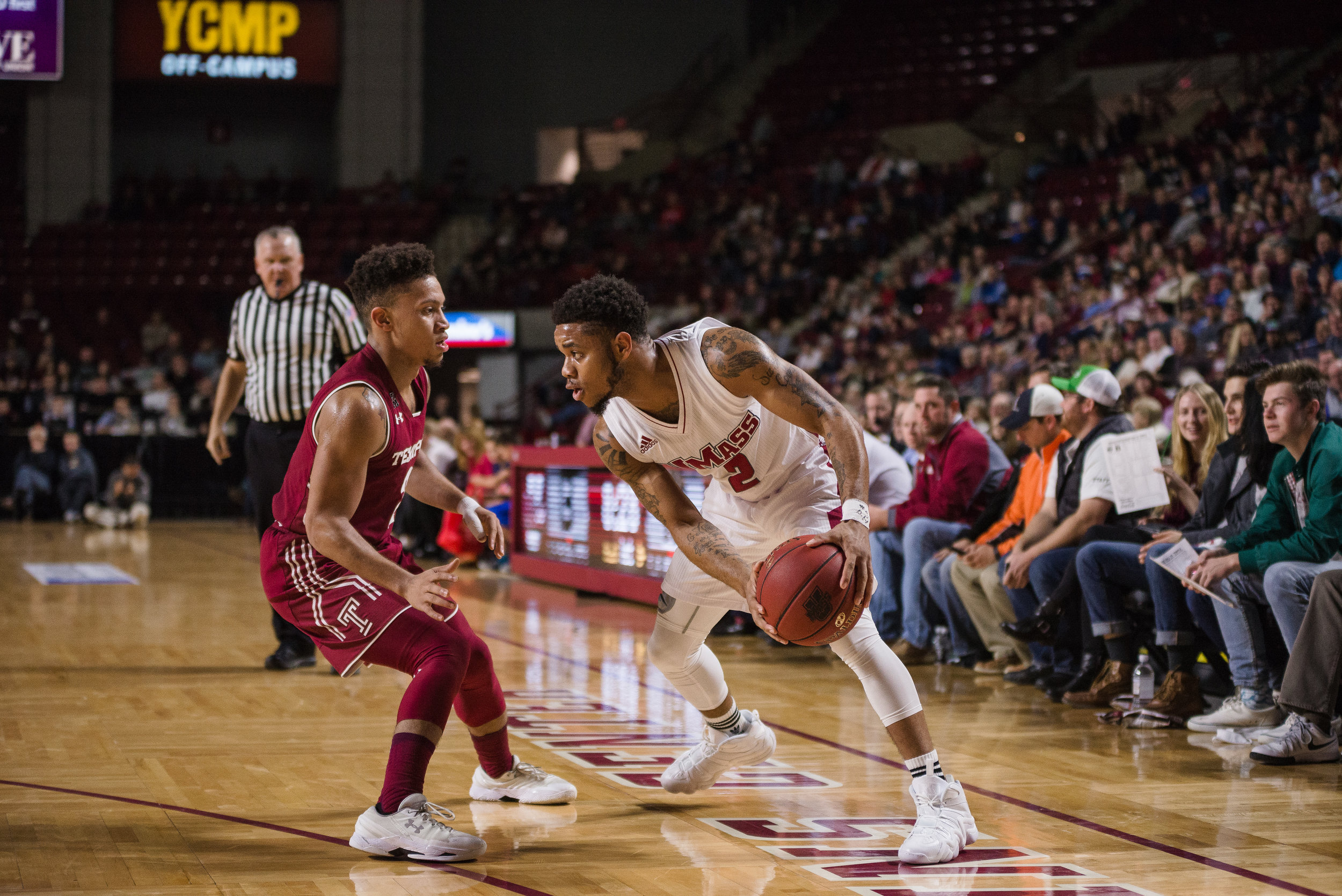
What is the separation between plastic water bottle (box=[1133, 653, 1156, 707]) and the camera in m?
5.59

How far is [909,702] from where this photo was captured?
370 cm

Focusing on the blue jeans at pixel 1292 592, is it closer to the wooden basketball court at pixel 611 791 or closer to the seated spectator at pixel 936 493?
the wooden basketball court at pixel 611 791

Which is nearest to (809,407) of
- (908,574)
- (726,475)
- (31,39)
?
(726,475)

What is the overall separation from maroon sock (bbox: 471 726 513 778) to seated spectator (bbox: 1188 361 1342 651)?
2614 mm

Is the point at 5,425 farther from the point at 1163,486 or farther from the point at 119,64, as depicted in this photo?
the point at 1163,486

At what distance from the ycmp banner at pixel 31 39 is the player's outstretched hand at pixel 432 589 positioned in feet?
60.6

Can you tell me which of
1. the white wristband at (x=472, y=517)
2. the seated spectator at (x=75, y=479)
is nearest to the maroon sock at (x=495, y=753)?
the white wristband at (x=472, y=517)

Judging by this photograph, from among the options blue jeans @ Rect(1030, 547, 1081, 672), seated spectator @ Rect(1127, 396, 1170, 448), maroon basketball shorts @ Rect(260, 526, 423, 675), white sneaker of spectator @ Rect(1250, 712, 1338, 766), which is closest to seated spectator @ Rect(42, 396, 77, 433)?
seated spectator @ Rect(1127, 396, 1170, 448)

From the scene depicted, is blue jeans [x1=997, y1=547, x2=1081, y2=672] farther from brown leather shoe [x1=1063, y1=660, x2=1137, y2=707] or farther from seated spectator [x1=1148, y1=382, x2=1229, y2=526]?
seated spectator [x1=1148, y1=382, x2=1229, y2=526]

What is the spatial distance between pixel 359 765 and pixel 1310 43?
18118 millimetres

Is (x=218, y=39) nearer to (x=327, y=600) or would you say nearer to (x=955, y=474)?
(x=955, y=474)

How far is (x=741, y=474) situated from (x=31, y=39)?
18627mm

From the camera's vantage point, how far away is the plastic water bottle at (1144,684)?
5.59 metres

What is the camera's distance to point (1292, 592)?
492 centimetres
